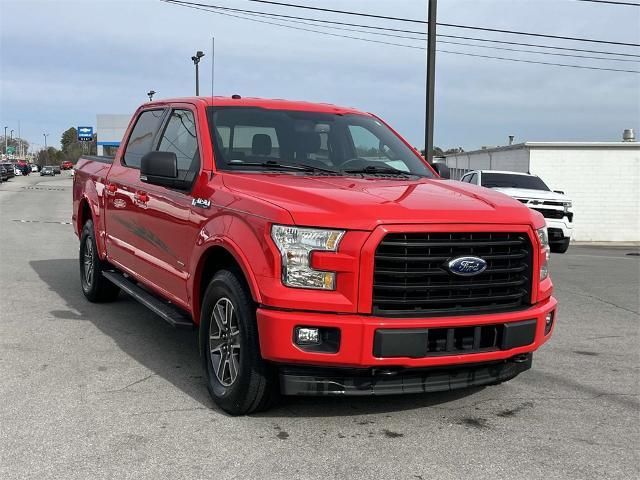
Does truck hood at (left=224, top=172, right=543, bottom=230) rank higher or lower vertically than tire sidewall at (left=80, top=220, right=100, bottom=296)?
higher

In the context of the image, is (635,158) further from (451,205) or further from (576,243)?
(451,205)

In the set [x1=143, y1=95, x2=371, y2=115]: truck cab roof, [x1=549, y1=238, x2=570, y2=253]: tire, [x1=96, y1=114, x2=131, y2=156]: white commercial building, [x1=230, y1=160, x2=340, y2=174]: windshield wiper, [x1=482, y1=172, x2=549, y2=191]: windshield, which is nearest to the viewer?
[x1=230, y1=160, x2=340, y2=174]: windshield wiper

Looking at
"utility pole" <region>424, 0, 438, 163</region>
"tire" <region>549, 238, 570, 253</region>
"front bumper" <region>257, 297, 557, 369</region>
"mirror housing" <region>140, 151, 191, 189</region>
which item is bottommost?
"tire" <region>549, 238, 570, 253</region>

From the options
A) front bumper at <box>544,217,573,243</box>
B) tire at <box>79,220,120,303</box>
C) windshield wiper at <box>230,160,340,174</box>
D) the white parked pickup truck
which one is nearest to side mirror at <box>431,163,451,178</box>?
windshield wiper at <box>230,160,340,174</box>

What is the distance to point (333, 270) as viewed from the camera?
3.73 m

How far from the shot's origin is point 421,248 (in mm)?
3844

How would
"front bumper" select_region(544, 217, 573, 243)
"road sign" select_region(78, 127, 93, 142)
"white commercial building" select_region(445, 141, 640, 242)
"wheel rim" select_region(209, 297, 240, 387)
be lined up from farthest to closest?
"road sign" select_region(78, 127, 93, 142), "white commercial building" select_region(445, 141, 640, 242), "front bumper" select_region(544, 217, 573, 243), "wheel rim" select_region(209, 297, 240, 387)

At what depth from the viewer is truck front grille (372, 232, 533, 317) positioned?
12.5ft

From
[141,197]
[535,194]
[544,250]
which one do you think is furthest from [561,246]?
[141,197]

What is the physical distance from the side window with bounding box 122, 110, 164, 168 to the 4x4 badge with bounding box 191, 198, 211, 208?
157 cm

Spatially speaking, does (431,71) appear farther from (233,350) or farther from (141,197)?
(233,350)

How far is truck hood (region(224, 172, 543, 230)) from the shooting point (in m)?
3.77

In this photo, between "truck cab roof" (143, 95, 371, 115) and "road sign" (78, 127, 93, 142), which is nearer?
"truck cab roof" (143, 95, 371, 115)

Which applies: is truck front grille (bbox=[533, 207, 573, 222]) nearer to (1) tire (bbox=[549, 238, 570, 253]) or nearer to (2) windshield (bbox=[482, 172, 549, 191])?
(1) tire (bbox=[549, 238, 570, 253])
